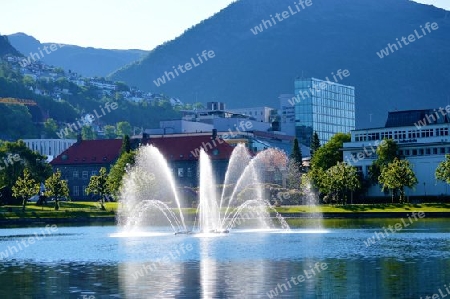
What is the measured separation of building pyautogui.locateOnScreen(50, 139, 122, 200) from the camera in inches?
7495

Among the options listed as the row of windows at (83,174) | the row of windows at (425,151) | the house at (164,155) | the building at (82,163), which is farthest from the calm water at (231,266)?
the row of windows at (83,174)

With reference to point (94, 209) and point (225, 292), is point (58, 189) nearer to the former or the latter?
point (94, 209)

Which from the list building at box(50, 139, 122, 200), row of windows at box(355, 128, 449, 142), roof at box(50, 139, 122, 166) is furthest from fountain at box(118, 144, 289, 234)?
building at box(50, 139, 122, 200)

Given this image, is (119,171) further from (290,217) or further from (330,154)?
(330,154)

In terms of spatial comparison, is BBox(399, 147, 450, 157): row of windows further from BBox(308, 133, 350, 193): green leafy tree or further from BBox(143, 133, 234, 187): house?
BBox(143, 133, 234, 187): house

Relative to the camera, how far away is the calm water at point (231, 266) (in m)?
43.5

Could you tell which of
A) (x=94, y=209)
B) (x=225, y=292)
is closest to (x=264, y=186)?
(x=94, y=209)

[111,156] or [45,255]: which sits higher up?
[111,156]

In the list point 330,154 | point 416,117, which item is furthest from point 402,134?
point 330,154

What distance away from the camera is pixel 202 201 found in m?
90.9

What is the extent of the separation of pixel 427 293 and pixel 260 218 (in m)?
71.7

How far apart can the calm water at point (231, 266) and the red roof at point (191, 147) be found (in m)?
93.7

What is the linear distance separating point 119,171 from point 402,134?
47.2 m

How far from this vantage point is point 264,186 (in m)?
144
